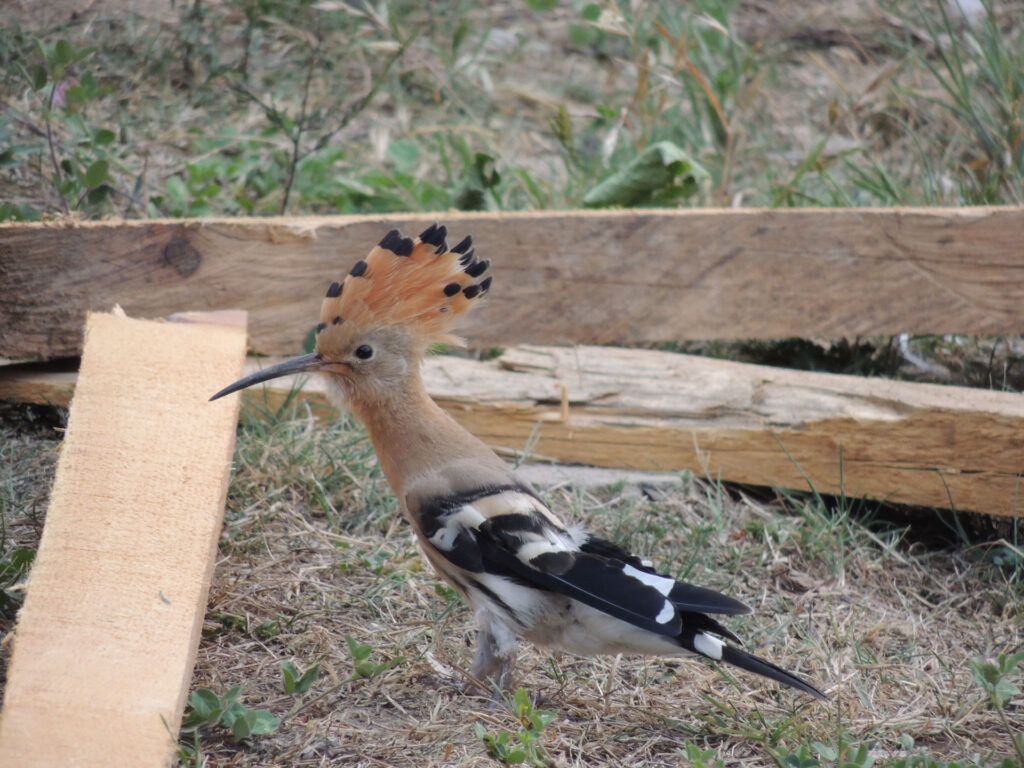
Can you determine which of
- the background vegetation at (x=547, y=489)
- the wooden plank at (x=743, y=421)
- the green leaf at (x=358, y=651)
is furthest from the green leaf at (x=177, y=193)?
the green leaf at (x=358, y=651)

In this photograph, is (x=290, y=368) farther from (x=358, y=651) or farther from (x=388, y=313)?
(x=358, y=651)

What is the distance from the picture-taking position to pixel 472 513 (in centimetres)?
216

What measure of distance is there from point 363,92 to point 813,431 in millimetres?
2720

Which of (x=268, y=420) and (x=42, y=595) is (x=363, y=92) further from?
(x=42, y=595)

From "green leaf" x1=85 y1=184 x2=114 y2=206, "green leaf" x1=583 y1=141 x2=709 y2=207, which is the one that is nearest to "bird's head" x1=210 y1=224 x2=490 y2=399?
"green leaf" x1=85 y1=184 x2=114 y2=206

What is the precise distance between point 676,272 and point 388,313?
101 centimetres

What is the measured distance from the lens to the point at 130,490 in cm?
203

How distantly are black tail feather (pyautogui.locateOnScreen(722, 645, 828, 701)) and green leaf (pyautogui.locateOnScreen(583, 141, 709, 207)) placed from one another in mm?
1956

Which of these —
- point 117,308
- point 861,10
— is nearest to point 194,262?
point 117,308

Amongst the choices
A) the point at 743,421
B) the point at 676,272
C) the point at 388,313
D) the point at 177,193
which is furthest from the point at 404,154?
the point at 388,313

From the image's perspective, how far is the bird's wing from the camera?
201 centimetres

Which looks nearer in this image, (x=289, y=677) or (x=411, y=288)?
(x=289, y=677)

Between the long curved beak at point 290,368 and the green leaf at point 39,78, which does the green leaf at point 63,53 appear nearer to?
the green leaf at point 39,78

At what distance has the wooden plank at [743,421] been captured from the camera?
9.04ft
